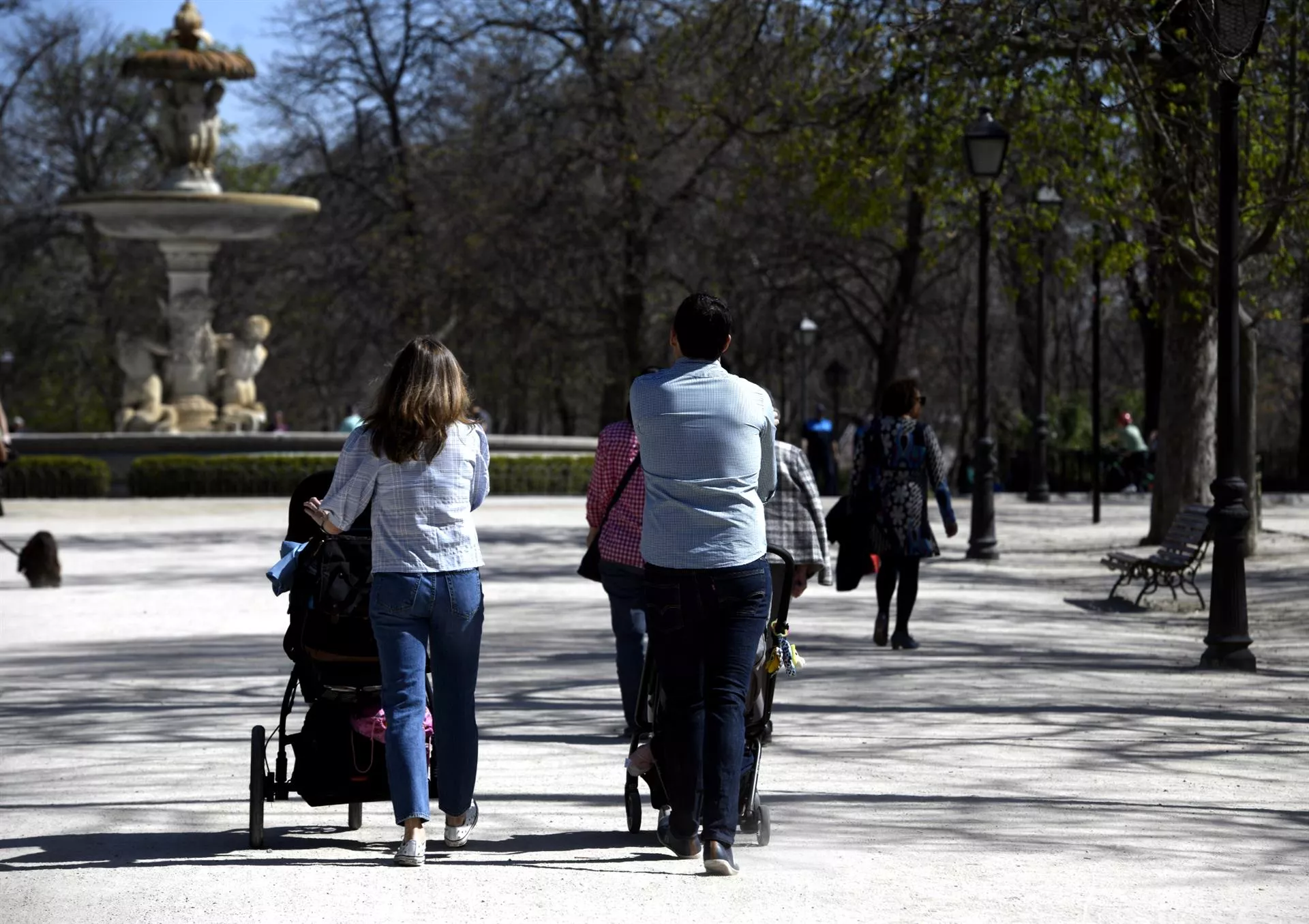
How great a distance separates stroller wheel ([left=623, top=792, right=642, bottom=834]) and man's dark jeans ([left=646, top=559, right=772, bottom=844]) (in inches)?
18.5

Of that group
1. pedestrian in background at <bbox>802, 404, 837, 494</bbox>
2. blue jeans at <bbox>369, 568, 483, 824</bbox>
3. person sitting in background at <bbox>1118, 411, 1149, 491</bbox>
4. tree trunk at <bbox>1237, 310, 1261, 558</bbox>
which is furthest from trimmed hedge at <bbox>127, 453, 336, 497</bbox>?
blue jeans at <bbox>369, 568, 483, 824</bbox>

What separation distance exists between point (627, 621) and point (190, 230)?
101ft

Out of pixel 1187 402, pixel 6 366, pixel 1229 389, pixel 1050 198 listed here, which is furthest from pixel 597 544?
pixel 6 366

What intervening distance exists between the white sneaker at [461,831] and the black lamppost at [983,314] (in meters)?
13.6

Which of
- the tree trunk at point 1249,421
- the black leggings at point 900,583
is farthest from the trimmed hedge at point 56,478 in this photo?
the black leggings at point 900,583

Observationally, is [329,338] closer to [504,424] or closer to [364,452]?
[504,424]

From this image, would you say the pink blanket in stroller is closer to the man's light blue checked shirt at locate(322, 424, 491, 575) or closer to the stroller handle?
the man's light blue checked shirt at locate(322, 424, 491, 575)

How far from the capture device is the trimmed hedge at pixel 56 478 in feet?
115

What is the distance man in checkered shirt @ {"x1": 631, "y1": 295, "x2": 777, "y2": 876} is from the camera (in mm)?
6215

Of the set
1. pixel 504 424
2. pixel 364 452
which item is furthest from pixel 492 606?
pixel 504 424

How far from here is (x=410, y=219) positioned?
145ft

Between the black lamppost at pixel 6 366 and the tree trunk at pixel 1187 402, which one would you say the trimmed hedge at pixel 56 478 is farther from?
the black lamppost at pixel 6 366

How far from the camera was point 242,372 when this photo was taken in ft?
128

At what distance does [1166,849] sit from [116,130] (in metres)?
52.5
